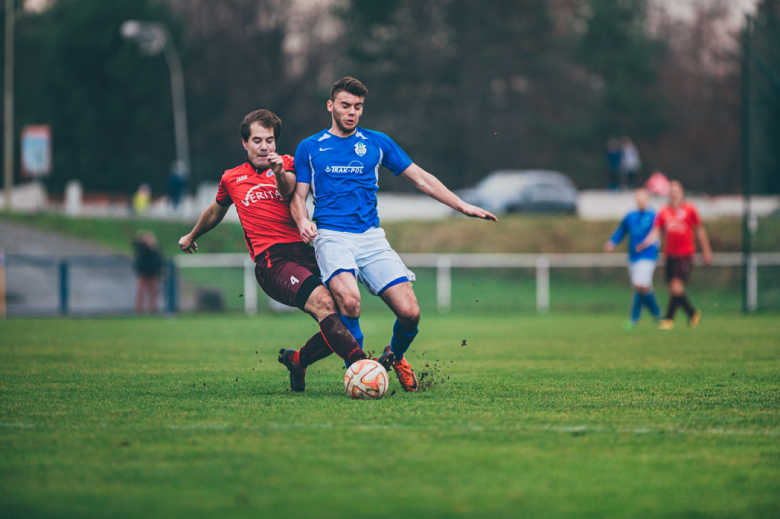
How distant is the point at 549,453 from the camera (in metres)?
4.41

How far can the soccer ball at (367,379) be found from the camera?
612 centimetres

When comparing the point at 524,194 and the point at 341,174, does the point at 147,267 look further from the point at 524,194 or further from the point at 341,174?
the point at 524,194

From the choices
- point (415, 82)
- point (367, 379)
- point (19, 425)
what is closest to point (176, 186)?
point (415, 82)

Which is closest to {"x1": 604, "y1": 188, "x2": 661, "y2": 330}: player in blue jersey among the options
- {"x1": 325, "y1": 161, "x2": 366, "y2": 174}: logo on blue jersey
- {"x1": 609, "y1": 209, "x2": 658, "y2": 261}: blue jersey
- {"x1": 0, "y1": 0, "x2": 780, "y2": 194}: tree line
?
{"x1": 609, "y1": 209, "x2": 658, "y2": 261}: blue jersey

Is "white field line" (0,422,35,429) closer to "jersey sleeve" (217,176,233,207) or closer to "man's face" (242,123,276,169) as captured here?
"jersey sleeve" (217,176,233,207)

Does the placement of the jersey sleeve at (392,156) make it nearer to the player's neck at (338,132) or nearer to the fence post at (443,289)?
the player's neck at (338,132)

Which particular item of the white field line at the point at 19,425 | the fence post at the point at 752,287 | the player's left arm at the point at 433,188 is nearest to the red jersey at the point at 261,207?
the player's left arm at the point at 433,188

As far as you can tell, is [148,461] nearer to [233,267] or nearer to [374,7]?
[233,267]

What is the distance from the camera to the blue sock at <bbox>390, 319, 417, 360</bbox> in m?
6.68

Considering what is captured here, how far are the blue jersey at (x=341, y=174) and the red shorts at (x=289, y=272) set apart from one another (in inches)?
13.5

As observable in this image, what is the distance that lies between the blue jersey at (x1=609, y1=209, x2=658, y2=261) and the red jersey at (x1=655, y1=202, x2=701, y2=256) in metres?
0.53

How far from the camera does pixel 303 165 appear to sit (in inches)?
254

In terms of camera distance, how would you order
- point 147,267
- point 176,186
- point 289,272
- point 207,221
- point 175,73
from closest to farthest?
point 289,272
point 207,221
point 147,267
point 176,186
point 175,73

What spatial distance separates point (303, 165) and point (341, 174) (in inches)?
11.2
